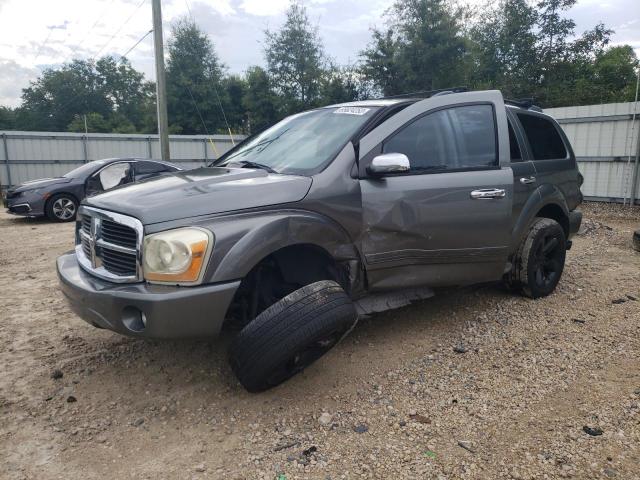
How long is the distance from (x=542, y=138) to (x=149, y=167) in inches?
328

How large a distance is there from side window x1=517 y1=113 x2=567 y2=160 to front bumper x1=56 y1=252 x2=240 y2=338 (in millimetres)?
3053

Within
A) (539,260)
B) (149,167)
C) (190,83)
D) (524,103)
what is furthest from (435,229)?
(190,83)

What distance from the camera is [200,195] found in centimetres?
256

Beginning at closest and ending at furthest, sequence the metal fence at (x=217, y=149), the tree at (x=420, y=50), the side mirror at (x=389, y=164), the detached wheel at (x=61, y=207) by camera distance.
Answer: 1. the side mirror at (x=389, y=164)
2. the detached wheel at (x=61, y=207)
3. the metal fence at (x=217, y=149)
4. the tree at (x=420, y=50)

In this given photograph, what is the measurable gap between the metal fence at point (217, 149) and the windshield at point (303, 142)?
9217mm

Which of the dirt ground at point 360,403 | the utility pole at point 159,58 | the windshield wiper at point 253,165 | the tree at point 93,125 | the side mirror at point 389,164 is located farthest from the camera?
the tree at point 93,125

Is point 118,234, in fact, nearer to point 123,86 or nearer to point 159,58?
point 159,58

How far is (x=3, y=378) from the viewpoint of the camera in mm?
3014

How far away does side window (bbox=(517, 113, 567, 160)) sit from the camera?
4.21 m

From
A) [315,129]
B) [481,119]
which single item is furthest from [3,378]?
[481,119]

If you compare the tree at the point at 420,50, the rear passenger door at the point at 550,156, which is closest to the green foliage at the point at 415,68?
the tree at the point at 420,50

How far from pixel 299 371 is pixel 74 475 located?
1188 mm

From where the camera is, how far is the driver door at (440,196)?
310cm

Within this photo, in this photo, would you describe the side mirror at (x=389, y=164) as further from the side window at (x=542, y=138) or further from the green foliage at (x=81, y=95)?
the green foliage at (x=81, y=95)
